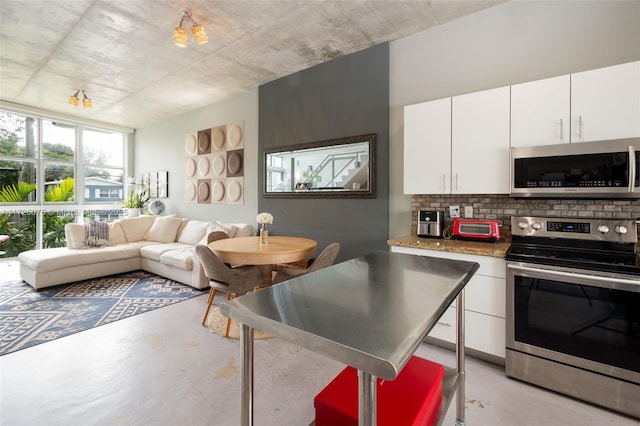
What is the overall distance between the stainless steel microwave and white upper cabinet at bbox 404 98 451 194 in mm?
529

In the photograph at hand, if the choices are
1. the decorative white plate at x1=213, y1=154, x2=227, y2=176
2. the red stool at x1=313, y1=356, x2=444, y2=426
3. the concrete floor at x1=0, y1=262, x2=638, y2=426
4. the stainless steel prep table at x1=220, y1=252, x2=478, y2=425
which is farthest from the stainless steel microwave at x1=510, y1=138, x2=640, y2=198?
the decorative white plate at x1=213, y1=154, x2=227, y2=176

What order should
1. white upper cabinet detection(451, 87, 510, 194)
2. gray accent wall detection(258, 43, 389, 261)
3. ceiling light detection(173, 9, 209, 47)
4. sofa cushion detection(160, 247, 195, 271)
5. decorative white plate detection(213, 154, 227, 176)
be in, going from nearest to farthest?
white upper cabinet detection(451, 87, 510, 194)
ceiling light detection(173, 9, 209, 47)
gray accent wall detection(258, 43, 389, 261)
sofa cushion detection(160, 247, 195, 271)
decorative white plate detection(213, 154, 227, 176)

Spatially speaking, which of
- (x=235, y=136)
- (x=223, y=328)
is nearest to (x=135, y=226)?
(x=235, y=136)

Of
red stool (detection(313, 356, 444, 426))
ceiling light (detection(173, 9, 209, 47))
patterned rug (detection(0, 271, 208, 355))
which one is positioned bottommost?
patterned rug (detection(0, 271, 208, 355))

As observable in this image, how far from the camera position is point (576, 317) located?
1826 millimetres

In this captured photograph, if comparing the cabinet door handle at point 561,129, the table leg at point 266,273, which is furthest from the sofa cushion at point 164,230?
the cabinet door handle at point 561,129

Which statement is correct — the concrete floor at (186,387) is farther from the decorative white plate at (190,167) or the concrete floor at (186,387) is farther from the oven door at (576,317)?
the decorative white plate at (190,167)

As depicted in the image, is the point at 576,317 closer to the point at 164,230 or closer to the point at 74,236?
the point at 164,230

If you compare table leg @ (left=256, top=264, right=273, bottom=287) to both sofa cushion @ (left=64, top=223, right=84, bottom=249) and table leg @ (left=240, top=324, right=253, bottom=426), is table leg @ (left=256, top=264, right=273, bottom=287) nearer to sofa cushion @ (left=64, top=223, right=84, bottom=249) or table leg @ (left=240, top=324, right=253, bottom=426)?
table leg @ (left=240, top=324, right=253, bottom=426)

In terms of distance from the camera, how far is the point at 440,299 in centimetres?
99

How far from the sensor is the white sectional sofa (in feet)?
12.8

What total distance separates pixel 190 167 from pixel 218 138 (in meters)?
0.99

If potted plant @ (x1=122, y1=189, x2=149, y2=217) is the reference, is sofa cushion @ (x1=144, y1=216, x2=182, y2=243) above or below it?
below

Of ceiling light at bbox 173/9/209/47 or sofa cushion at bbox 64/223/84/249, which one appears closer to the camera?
ceiling light at bbox 173/9/209/47
